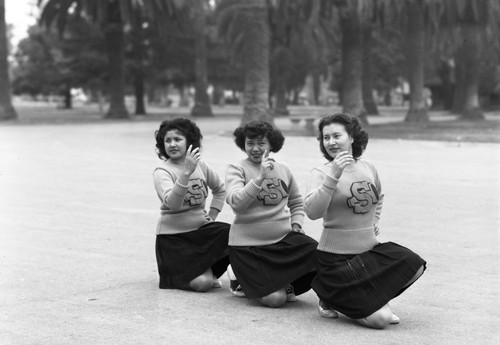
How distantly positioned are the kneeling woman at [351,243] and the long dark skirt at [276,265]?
200 millimetres

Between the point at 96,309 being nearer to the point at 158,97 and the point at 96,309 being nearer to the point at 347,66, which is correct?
the point at 347,66

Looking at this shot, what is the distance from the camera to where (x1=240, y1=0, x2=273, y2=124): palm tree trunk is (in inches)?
934

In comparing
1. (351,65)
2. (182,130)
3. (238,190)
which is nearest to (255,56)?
(351,65)

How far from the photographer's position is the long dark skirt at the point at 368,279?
480 cm

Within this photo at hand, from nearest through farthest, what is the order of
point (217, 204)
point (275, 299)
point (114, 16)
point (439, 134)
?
point (275, 299) < point (217, 204) < point (439, 134) < point (114, 16)

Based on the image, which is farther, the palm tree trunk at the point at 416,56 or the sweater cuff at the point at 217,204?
the palm tree trunk at the point at 416,56

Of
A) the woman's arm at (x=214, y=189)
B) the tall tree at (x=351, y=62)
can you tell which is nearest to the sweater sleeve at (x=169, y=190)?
the woman's arm at (x=214, y=189)

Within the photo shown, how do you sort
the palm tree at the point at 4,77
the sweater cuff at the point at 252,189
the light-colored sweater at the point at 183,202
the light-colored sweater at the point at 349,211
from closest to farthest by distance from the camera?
the light-colored sweater at the point at 349,211 → the sweater cuff at the point at 252,189 → the light-colored sweater at the point at 183,202 → the palm tree at the point at 4,77

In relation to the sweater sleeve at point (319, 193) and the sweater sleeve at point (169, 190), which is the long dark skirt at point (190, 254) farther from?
the sweater sleeve at point (319, 193)

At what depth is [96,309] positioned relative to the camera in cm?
519

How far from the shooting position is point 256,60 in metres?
24.1

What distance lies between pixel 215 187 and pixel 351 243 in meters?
1.44

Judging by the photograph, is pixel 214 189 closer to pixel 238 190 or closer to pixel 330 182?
pixel 238 190

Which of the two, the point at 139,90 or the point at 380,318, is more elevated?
the point at 139,90
